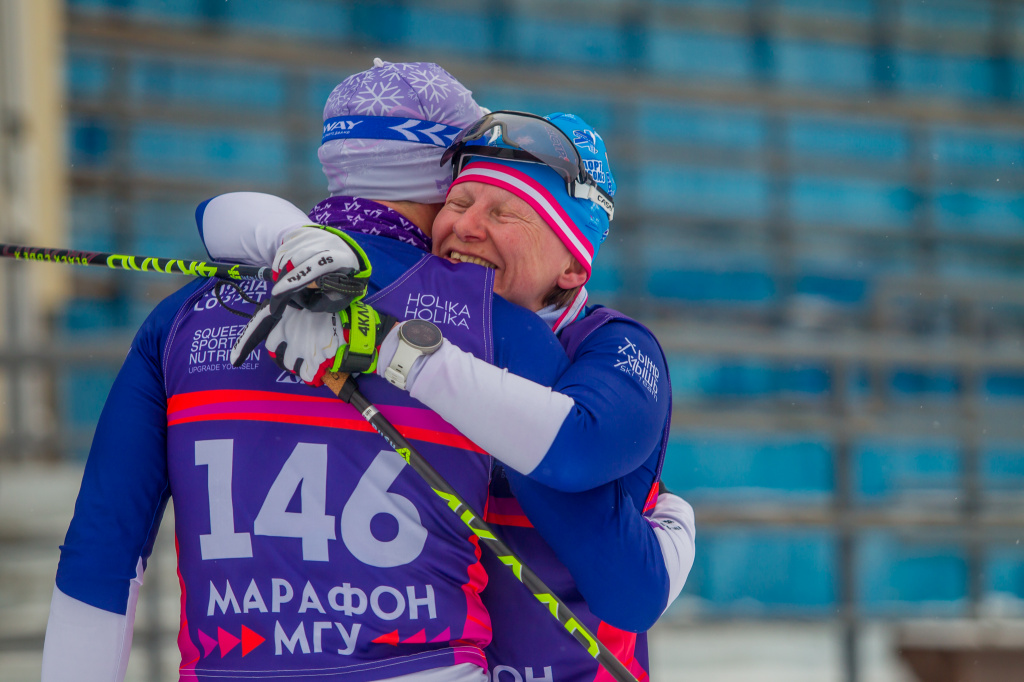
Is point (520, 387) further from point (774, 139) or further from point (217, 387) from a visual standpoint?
point (774, 139)

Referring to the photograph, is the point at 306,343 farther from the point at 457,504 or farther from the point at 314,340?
the point at 457,504

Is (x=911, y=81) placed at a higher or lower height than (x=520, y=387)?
higher

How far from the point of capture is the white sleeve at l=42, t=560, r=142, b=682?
4.11 ft

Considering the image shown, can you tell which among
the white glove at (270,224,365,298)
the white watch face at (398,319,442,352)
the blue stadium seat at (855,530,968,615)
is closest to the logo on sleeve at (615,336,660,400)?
the white watch face at (398,319,442,352)

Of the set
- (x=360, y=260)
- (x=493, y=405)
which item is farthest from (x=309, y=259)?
(x=493, y=405)

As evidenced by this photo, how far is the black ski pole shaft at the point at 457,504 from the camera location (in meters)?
1.15

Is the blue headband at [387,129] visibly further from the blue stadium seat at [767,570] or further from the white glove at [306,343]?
the blue stadium seat at [767,570]

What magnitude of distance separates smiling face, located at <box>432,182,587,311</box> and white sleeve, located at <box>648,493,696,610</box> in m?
0.35

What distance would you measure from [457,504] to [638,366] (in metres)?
0.27

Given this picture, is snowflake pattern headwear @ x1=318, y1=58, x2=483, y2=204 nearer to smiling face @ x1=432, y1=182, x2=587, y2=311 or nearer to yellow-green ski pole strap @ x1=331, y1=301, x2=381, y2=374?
smiling face @ x1=432, y1=182, x2=587, y2=311

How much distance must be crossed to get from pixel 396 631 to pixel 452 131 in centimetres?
68

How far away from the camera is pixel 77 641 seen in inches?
49.3

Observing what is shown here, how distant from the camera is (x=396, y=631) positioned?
115cm

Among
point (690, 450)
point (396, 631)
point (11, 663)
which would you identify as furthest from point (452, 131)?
point (690, 450)
